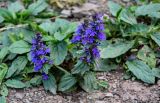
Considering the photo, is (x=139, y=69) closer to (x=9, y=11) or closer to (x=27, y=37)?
(x=27, y=37)

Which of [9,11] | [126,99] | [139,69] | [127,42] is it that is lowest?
[126,99]

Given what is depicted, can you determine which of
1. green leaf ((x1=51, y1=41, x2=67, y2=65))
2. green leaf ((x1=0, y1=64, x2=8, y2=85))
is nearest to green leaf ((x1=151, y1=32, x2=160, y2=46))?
green leaf ((x1=51, y1=41, x2=67, y2=65))

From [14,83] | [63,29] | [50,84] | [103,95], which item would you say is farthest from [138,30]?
[14,83]

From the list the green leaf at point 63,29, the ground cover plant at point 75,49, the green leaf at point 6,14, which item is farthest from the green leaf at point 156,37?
the green leaf at point 6,14

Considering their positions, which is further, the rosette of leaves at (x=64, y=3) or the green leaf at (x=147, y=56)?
the rosette of leaves at (x=64, y=3)

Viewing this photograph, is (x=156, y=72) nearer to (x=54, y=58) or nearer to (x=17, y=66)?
(x=54, y=58)

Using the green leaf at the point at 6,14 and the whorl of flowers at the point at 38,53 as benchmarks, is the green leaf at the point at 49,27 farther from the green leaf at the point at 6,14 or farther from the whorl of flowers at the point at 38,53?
the whorl of flowers at the point at 38,53

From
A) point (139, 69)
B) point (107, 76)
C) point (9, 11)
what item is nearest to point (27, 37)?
point (9, 11)
